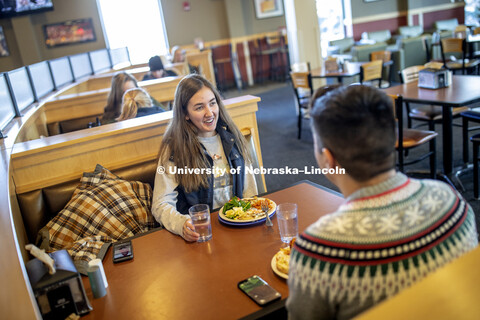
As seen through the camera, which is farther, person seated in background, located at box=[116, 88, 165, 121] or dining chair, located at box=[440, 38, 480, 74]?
dining chair, located at box=[440, 38, 480, 74]

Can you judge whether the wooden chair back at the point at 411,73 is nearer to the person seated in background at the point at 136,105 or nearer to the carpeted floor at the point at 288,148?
the carpeted floor at the point at 288,148

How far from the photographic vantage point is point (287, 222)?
149 centimetres

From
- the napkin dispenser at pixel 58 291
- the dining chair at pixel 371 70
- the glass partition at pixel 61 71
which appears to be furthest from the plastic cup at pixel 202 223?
the glass partition at pixel 61 71

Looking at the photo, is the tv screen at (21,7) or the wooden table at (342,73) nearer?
the wooden table at (342,73)

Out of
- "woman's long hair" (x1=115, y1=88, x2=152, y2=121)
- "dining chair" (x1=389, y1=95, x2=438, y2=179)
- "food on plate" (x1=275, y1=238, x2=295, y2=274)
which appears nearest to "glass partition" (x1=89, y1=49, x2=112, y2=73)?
"woman's long hair" (x1=115, y1=88, x2=152, y2=121)

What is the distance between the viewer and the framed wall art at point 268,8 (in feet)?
35.3

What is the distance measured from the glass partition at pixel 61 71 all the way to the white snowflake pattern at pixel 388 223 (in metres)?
5.32

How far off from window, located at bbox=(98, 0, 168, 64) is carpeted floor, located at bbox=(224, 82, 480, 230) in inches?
151

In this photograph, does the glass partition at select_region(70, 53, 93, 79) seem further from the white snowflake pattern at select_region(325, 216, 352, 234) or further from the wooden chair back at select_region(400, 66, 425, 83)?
the white snowflake pattern at select_region(325, 216, 352, 234)

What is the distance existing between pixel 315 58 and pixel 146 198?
497 cm

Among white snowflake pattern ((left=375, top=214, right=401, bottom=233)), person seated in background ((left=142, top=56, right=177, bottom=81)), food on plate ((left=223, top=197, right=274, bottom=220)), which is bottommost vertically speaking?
food on plate ((left=223, top=197, right=274, bottom=220))

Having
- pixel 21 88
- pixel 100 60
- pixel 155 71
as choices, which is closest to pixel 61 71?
pixel 155 71

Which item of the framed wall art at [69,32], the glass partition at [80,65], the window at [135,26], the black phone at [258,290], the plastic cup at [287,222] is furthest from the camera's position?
the window at [135,26]

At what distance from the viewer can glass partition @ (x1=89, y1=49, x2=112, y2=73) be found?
7.52 m
